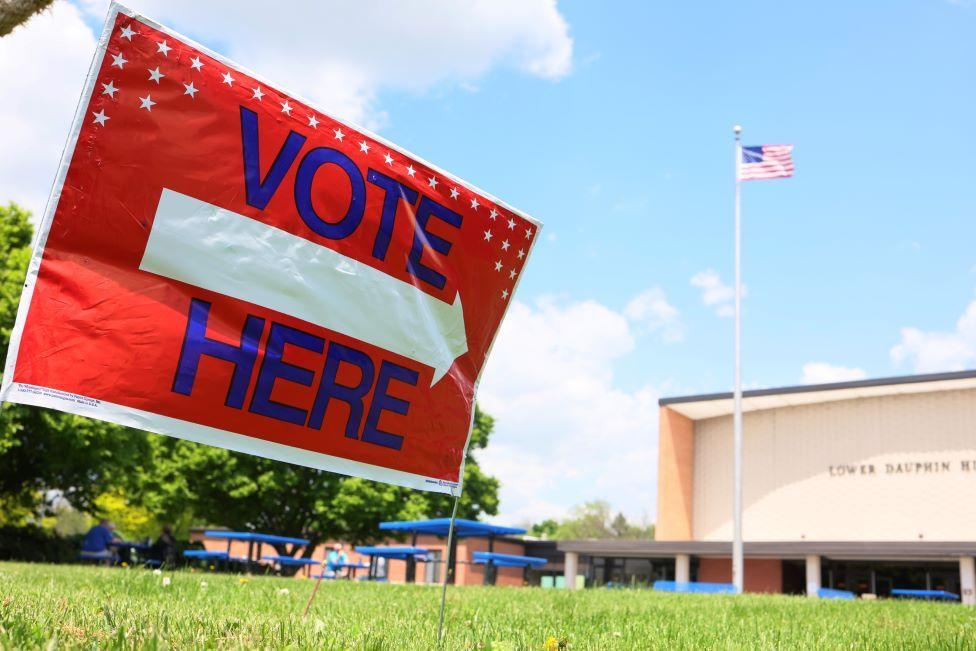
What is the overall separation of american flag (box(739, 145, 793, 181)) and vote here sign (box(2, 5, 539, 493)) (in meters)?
25.5

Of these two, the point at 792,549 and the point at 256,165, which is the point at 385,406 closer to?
the point at 256,165

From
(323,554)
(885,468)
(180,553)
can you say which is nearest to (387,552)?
(180,553)

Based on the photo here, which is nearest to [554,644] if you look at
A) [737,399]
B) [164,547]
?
[164,547]

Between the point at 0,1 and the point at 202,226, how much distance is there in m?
1.58

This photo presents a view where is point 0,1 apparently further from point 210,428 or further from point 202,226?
point 210,428

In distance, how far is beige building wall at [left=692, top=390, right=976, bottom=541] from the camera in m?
37.8

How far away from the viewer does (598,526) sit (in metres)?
92.2

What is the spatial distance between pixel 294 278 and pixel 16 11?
1932 millimetres

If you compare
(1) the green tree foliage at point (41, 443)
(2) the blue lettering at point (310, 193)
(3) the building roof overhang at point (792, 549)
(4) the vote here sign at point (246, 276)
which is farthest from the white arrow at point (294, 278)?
(3) the building roof overhang at point (792, 549)

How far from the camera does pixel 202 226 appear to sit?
366cm

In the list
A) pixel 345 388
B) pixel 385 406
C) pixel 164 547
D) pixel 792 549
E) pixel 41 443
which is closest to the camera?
pixel 345 388

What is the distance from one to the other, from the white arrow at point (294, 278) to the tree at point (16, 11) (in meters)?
1.35

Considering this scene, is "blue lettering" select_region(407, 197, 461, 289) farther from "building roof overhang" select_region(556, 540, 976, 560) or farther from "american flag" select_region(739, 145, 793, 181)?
"building roof overhang" select_region(556, 540, 976, 560)

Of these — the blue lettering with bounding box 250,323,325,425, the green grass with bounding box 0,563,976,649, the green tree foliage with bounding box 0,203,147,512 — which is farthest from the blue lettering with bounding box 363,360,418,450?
the green tree foliage with bounding box 0,203,147,512
